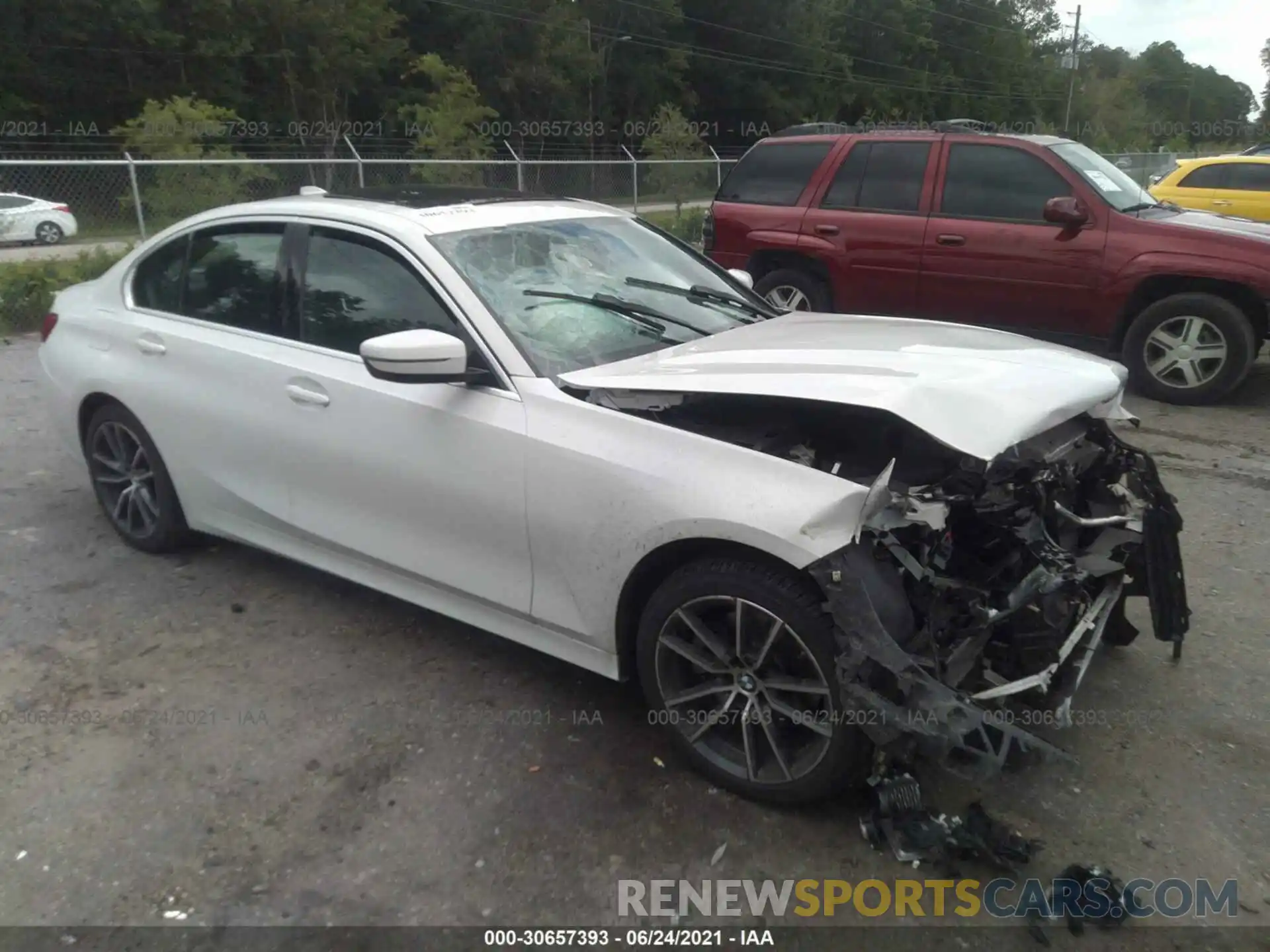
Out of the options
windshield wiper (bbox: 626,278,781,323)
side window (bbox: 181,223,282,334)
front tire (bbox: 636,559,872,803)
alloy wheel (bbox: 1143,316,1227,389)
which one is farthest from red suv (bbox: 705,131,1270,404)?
front tire (bbox: 636,559,872,803)

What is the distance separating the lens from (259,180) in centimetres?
1548

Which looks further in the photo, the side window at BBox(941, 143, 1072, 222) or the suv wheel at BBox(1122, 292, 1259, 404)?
the side window at BBox(941, 143, 1072, 222)

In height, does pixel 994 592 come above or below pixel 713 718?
above

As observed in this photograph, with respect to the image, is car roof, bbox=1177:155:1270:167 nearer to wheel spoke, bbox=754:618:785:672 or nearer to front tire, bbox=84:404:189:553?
wheel spoke, bbox=754:618:785:672

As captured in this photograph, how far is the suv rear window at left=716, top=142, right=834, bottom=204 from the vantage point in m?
8.58

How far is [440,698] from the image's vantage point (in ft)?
11.8

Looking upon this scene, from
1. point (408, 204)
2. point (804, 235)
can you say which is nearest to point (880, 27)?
point (804, 235)

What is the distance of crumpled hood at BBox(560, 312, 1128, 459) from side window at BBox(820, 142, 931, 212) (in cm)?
452

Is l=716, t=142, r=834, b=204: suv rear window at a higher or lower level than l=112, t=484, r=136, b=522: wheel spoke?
higher

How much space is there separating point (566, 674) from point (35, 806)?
68.5 inches

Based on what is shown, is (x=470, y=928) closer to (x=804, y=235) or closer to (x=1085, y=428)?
(x=1085, y=428)

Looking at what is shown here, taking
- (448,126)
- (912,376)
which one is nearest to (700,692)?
(912,376)

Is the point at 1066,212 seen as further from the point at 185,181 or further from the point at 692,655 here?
the point at 185,181

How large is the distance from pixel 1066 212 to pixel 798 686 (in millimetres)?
5749
